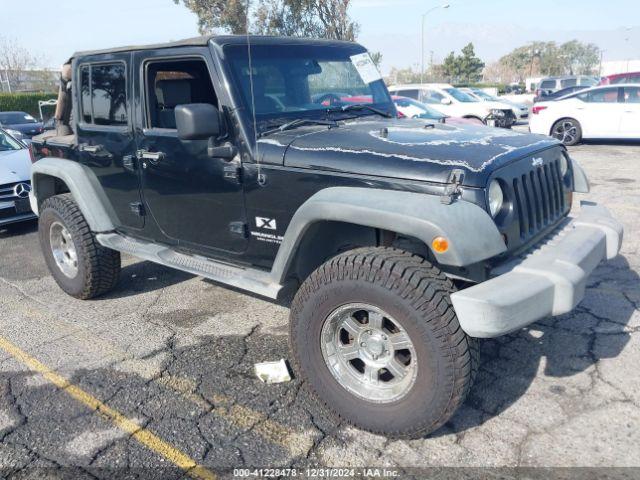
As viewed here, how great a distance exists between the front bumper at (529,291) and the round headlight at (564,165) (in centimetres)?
70

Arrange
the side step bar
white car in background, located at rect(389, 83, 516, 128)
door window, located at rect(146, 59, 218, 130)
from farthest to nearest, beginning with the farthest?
white car in background, located at rect(389, 83, 516, 128), door window, located at rect(146, 59, 218, 130), the side step bar

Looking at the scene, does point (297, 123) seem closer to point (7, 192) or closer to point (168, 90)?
point (168, 90)

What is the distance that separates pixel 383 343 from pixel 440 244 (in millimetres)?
627

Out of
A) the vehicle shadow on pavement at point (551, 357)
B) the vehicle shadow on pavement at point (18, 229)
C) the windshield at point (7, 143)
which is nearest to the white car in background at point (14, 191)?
the vehicle shadow on pavement at point (18, 229)

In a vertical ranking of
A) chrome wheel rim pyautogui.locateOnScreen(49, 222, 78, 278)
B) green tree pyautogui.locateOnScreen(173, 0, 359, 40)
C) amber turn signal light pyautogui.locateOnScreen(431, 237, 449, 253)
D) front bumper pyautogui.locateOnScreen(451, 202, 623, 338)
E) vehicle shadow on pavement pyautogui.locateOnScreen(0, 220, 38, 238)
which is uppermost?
green tree pyautogui.locateOnScreen(173, 0, 359, 40)

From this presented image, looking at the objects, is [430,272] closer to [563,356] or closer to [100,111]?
[563,356]

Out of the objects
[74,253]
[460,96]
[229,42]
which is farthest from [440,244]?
[460,96]

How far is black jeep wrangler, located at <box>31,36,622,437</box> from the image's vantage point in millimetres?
2453

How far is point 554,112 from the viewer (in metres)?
12.9

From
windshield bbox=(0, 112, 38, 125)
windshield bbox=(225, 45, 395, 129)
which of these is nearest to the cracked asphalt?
windshield bbox=(225, 45, 395, 129)

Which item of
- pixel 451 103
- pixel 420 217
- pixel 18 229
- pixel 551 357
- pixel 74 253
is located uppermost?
pixel 451 103

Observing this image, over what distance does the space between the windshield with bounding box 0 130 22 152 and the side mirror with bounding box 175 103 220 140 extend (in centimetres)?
566

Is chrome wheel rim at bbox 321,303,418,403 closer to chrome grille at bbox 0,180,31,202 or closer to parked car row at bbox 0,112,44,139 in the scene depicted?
chrome grille at bbox 0,180,31,202

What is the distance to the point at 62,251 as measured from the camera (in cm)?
468
